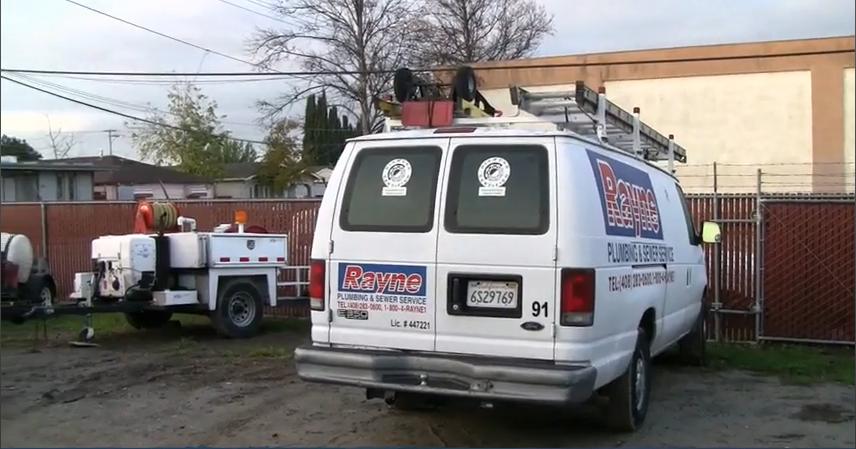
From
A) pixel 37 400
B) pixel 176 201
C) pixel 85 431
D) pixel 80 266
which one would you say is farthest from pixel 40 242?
pixel 85 431

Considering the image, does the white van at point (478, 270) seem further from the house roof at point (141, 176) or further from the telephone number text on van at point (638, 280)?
the house roof at point (141, 176)

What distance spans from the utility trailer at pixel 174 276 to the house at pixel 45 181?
33.1 feet

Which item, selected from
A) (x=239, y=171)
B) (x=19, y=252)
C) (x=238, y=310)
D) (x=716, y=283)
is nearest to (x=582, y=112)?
(x=716, y=283)

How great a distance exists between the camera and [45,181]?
2622 cm

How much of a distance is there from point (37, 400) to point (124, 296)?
3.73m

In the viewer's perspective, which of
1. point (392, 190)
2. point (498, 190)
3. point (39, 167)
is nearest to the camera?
point (498, 190)

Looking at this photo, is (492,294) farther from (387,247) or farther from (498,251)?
(387,247)

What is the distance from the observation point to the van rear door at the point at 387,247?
611 cm

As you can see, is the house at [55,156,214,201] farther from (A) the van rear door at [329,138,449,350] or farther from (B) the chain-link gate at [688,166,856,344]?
(A) the van rear door at [329,138,449,350]

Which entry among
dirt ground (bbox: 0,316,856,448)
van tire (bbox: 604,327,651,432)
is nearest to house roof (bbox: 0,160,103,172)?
dirt ground (bbox: 0,316,856,448)

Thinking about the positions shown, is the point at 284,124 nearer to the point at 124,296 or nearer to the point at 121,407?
the point at 124,296

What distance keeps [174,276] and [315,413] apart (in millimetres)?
5558

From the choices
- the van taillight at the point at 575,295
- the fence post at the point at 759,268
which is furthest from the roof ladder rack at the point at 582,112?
the fence post at the point at 759,268

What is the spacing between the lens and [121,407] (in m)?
7.87
